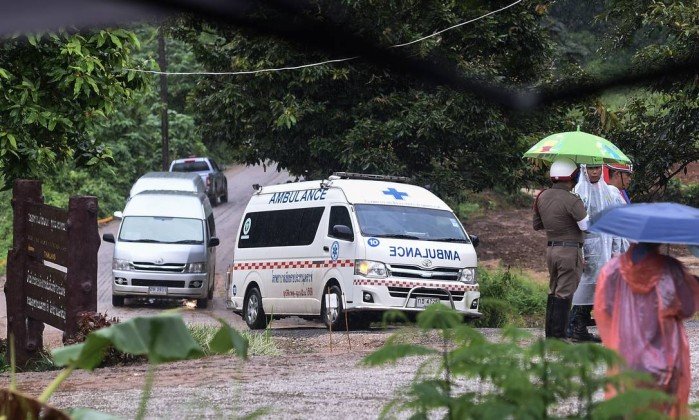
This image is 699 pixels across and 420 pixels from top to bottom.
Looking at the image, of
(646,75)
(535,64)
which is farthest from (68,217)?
(535,64)

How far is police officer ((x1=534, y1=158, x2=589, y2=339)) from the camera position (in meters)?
11.0

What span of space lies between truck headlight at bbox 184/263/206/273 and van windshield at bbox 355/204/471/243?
8.07m

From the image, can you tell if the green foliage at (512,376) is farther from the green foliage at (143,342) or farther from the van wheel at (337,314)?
the van wheel at (337,314)

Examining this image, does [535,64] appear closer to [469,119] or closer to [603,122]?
[469,119]

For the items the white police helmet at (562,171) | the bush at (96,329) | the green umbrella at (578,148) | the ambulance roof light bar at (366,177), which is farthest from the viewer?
the ambulance roof light bar at (366,177)

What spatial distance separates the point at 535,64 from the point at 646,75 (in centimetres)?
780

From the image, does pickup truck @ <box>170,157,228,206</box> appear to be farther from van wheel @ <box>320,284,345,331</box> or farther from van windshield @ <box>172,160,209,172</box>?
van wheel @ <box>320,284,345,331</box>

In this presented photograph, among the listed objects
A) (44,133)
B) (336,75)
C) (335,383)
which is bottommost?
(335,383)

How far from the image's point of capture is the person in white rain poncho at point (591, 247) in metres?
11.5

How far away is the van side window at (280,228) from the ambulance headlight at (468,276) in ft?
7.35

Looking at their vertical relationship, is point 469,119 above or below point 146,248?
above

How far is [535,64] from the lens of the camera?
21844mm

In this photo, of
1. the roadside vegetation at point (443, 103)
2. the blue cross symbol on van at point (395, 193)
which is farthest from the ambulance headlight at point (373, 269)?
the roadside vegetation at point (443, 103)

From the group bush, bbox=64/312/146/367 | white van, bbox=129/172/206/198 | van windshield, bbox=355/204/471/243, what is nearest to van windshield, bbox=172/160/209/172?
white van, bbox=129/172/206/198
